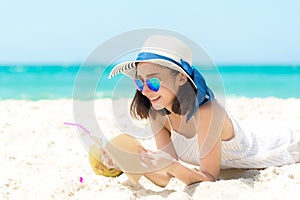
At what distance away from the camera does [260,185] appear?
298 centimetres

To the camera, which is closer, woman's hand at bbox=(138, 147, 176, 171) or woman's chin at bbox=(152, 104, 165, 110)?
woman's hand at bbox=(138, 147, 176, 171)

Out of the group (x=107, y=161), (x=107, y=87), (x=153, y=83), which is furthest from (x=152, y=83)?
(x=107, y=87)

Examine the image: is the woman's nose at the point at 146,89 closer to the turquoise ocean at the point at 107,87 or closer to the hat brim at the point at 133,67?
the hat brim at the point at 133,67

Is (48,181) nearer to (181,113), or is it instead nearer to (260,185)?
(181,113)

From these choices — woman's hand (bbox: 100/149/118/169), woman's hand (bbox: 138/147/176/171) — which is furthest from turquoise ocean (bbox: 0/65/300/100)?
woman's hand (bbox: 100/149/118/169)

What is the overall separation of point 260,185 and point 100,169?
47.5 inches

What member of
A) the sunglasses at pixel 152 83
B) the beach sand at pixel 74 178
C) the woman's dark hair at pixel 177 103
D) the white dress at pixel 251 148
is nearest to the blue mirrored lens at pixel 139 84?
the sunglasses at pixel 152 83

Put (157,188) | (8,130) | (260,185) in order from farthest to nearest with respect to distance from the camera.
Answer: (8,130) < (157,188) < (260,185)

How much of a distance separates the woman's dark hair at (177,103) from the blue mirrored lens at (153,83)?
0.13 metres

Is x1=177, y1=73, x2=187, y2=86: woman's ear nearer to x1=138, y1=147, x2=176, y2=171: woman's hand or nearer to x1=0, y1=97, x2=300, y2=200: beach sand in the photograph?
x1=138, y1=147, x2=176, y2=171: woman's hand

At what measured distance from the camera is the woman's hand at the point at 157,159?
291 cm

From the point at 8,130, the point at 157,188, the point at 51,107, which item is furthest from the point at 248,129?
the point at 51,107

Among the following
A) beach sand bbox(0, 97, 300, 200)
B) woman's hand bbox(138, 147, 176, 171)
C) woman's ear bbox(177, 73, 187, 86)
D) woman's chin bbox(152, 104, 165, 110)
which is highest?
woman's ear bbox(177, 73, 187, 86)

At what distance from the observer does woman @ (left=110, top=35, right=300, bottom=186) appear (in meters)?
2.92
